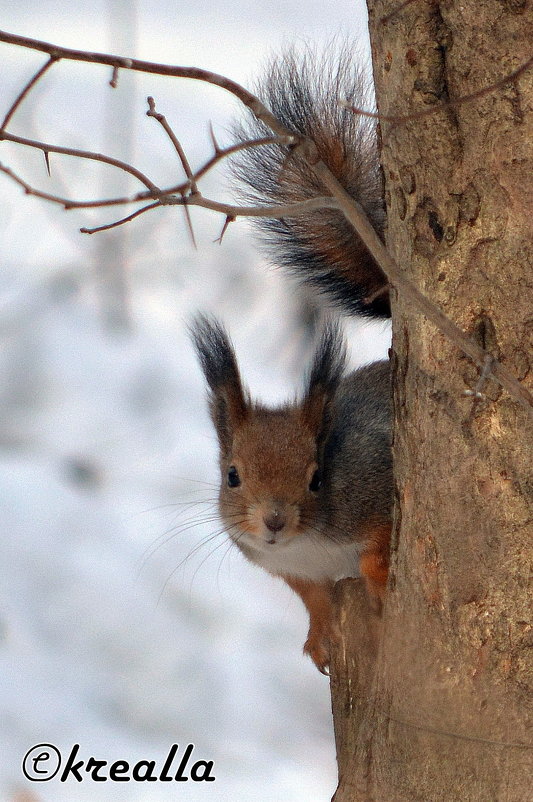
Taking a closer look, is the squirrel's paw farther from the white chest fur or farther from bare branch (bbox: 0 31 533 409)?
bare branch (bbox: 0 31 533 409)

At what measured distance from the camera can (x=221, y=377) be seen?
1.55m

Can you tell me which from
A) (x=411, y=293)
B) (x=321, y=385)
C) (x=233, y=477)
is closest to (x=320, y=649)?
(x=233, y=477)

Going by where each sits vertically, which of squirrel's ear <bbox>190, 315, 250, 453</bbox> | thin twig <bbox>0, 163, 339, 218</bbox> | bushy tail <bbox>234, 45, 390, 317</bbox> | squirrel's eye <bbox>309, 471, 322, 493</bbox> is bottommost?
thin twig <bbox>0, 163, 339, 218</bbox>

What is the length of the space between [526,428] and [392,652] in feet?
0.94

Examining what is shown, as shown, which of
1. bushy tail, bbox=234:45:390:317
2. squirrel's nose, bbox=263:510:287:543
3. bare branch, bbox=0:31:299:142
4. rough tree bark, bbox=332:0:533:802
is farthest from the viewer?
squirrel's nose, bbox=263:510:287:543

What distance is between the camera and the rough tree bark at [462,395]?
87 cm

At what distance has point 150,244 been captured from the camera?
1592 millimetres

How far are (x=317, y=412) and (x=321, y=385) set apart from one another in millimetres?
42

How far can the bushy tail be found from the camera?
1197 millimetres

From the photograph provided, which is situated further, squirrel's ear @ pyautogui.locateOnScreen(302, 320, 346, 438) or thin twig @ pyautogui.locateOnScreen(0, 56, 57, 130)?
squirrel's ear @ pyautogui.locateOnScreen(302, 320, 346, 438)

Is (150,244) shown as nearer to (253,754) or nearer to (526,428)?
(526,428)

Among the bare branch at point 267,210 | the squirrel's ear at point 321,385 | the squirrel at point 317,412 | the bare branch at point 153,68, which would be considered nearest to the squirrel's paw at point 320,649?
the squirrel at point 317,412

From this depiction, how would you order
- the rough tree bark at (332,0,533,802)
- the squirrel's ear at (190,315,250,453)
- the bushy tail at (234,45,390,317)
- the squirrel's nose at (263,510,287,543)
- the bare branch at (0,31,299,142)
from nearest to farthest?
the bare branch at (0,31,299,142)
the rough tree bark at (332,0,533,802)
the bushy tail at (234,45,390,317)
the squirrel's nose at (263,510,287,543)
the squirrel's ear at (190,315,250,453)

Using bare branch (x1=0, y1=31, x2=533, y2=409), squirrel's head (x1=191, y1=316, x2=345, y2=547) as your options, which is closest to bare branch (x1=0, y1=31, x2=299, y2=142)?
bare branch (x1=0, y1=31, x2=533, y2=409)
